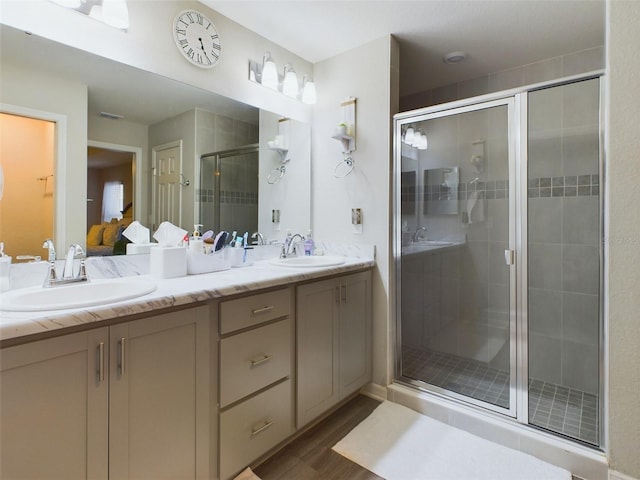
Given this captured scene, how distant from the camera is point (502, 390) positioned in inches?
79.6

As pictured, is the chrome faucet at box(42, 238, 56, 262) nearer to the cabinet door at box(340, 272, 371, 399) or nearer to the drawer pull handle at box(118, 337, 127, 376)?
the drawer pull handle at box(118, 337, 127, 376)

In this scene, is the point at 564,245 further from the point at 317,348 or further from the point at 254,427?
the point at 254,427

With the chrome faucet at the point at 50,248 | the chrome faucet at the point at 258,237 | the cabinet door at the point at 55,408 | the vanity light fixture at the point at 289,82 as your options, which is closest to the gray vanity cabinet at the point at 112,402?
the cabinet door at the point at 55,408

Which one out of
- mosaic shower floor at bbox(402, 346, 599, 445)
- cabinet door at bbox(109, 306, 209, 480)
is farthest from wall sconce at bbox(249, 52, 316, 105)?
mosaic shower floor at bbox(402, 346, 599, 445)

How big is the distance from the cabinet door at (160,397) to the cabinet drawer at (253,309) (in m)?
0.09

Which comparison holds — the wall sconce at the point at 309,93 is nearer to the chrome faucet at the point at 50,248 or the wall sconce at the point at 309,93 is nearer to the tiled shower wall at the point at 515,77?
the tiled shower wall at the point at 515,77

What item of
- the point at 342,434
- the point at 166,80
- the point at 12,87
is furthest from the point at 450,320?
the point at 12,87

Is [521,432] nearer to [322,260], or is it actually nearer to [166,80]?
[322,260]

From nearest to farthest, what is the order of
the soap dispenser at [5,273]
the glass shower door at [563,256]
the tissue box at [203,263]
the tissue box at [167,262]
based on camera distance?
the soap dispenser at [5,273] < the tissue box at [167,262] < the tissue box at [203,263] < the glass shower door at [563,256]

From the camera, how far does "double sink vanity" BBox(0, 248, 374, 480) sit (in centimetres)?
92

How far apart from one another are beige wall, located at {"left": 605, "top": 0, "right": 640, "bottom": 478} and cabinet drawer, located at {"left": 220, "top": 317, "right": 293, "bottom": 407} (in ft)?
4.83

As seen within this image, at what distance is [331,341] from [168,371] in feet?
3.15

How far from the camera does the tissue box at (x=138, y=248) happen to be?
1.63m

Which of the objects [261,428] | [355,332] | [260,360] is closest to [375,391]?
[355,332]
